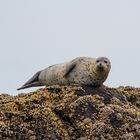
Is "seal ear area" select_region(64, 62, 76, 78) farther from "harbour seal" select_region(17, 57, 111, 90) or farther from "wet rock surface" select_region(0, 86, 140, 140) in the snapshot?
"wet rock surface" select_region(0, 86, 140, 140)

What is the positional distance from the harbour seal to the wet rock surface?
4.59 feet

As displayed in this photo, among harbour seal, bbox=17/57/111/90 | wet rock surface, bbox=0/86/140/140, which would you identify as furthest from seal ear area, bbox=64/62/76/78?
wet rock surface, bbox=0/86/140/140

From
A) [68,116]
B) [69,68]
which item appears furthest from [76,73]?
[68,116]

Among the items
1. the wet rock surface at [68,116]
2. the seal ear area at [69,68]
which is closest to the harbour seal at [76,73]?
the seal ear area at [69,68]

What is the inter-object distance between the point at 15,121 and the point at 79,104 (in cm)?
166

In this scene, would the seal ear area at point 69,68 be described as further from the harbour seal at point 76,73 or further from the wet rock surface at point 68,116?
the wet rock surface at point 68,116

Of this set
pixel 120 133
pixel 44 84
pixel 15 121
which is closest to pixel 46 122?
pixel 15 121

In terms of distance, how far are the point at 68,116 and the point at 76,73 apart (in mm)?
3716

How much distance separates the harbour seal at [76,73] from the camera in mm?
14141

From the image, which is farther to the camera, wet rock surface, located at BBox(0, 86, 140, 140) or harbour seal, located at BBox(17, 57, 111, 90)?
harbour seal, located at BBox(17, 57, 111, 90)

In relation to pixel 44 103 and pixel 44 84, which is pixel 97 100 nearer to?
pixel 44 103

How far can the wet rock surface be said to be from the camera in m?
10.4

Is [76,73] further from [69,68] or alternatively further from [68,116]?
[68,116]

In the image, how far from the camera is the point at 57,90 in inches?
494
